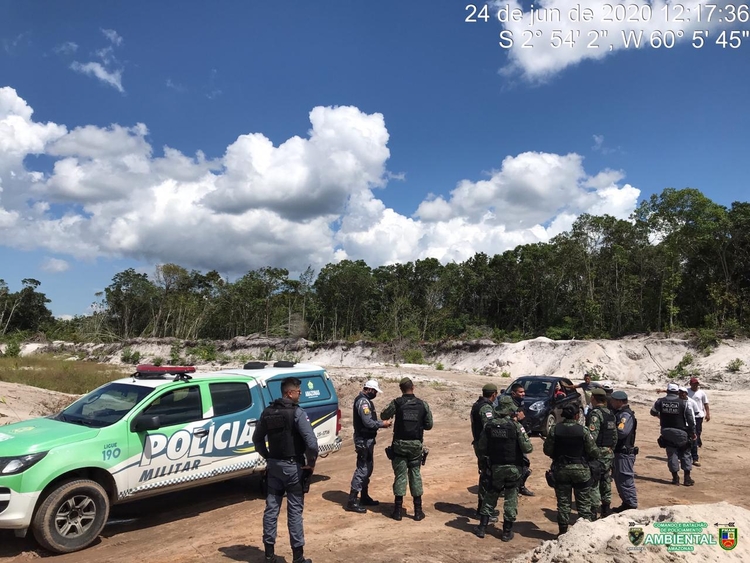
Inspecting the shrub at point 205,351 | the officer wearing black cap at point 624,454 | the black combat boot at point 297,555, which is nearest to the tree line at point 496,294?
the shrub at point 205,351

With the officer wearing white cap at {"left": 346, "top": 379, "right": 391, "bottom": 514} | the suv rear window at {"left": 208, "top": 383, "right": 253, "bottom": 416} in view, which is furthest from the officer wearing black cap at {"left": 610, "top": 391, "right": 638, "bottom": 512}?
the suv rear window at {"left": 208, "top": 383, "right": 253, "bottom": 416}

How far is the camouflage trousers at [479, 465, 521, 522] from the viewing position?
20.0 feet

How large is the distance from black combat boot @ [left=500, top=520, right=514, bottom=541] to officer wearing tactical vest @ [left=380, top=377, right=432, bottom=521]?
1112mm

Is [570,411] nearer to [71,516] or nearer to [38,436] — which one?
[71,516]

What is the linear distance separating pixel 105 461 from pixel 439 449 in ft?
24.1

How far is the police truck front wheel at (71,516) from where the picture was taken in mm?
5203

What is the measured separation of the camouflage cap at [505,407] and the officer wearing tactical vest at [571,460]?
545 millimetres

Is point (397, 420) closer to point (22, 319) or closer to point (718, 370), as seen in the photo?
point (718, 370)

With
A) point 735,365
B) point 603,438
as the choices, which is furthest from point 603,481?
point 735,365

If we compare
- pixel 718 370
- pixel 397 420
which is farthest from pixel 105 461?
pixel 718 370

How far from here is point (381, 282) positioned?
6262cm

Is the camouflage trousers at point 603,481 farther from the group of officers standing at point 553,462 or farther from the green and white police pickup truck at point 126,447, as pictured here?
the green and white police pickup truck at point 126,447

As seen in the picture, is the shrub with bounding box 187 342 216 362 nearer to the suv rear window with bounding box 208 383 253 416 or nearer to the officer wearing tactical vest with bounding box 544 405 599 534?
the suv rear window with bounding box 208 383 253 416

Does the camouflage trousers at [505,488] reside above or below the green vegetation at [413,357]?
above
